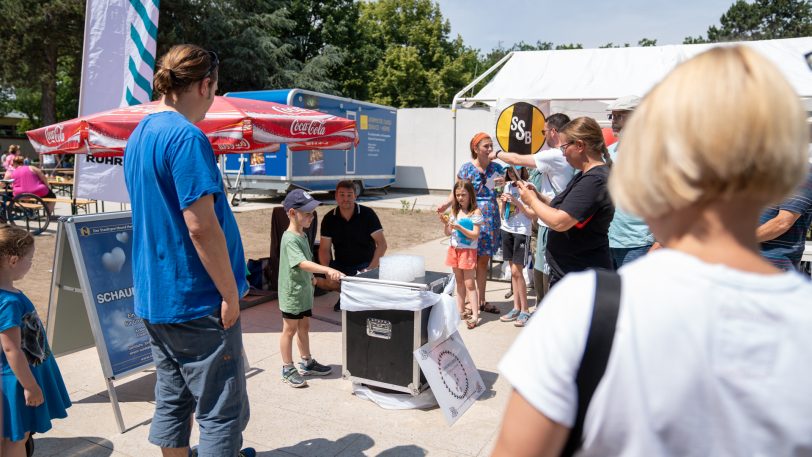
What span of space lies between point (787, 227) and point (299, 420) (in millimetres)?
3208

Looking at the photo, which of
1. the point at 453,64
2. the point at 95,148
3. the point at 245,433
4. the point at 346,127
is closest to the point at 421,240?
the point at 346,127

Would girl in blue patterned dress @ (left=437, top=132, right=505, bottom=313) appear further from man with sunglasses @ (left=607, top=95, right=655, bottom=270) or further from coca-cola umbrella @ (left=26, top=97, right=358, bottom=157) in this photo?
man with sunglasses @ (left=607, top=95, right=655, bottom=270)

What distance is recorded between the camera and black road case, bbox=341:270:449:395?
373cm

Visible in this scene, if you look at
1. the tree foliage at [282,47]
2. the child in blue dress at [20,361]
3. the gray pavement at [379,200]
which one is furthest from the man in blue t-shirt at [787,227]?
the tree foliage at [282,47]

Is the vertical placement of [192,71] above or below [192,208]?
above

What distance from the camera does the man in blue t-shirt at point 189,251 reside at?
2154 millimetres

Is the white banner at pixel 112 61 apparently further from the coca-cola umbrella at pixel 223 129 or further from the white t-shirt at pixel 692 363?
the white t-shirt at pixel 692 363

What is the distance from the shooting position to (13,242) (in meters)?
2.66

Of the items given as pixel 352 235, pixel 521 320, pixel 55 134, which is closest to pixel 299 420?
pixel 352 235

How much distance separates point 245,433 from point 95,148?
9.75 feet

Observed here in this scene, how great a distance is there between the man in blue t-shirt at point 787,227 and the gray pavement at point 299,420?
6.47 ft

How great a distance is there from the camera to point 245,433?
3.49m

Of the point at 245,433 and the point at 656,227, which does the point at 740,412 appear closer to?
the point at 656,227

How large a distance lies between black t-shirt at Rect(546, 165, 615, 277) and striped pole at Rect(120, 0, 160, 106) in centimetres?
425
